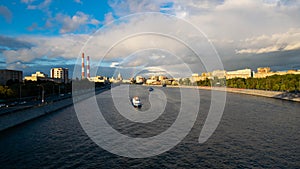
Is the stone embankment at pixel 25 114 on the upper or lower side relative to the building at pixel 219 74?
lower

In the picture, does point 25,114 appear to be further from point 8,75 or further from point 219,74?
point 219,74

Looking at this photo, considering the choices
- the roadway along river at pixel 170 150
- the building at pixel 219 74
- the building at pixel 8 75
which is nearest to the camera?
the roadway along river at pixel 170 150

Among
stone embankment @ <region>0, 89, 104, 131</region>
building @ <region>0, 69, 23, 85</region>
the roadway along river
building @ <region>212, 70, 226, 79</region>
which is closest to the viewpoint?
the roadway along river

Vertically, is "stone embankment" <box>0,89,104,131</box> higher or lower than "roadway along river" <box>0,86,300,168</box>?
higher

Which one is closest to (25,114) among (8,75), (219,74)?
(8,75)

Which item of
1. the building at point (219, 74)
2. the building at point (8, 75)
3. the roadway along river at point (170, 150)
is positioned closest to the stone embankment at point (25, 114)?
the roadway along river at point (170, 150)

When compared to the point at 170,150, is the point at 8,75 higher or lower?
higher

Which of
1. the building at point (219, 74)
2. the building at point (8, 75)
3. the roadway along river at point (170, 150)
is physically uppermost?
the building at point (219, 74)

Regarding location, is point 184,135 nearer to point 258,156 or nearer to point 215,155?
point 215,155

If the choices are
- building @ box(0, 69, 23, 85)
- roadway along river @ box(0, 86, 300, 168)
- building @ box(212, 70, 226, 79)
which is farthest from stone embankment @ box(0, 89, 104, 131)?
building @ box(212, 70, 226, 79)

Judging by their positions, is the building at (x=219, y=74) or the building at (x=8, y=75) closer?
the building at (x=8, y=75)

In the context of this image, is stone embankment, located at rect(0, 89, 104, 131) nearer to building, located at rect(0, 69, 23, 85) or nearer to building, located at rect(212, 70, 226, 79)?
building, located at rect(0, 69, 23, 85)

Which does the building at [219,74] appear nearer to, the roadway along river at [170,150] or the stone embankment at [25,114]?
the stone embankment at [25,114]

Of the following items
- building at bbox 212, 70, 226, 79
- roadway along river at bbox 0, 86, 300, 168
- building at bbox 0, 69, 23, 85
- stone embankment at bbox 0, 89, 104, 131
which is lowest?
roadway along river at bbox 0, 86, 300, 168
